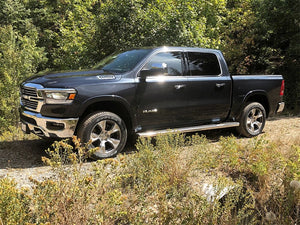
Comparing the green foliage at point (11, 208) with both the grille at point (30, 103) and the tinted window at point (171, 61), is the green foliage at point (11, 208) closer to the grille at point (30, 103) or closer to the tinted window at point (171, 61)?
the grille at point (30, 103)

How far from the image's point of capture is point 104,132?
15.6ft

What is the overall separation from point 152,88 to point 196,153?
1680 mm

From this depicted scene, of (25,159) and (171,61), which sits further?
(171,61)

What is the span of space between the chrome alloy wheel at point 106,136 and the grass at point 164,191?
100 centimetres

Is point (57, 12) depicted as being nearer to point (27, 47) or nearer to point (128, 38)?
point (27, 47)

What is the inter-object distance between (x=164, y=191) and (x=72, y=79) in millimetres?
2451

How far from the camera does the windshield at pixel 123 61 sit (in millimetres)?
5289

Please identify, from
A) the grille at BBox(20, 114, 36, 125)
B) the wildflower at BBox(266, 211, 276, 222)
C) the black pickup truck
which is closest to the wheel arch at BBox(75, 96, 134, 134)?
the black pickup truck

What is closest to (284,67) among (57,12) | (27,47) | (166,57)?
(166,57)

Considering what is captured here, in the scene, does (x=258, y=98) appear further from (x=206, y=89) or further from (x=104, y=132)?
(x=104, y=132)

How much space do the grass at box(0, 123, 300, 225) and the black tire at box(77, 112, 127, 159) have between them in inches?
38.5

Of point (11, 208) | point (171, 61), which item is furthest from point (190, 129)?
point (11, 208)

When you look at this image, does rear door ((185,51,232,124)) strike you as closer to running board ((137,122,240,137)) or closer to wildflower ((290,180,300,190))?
running board ((137,122,240,137))

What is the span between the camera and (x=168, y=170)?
12.4 ft
